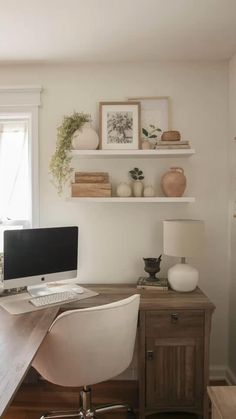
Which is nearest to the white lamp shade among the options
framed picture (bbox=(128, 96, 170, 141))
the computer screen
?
the computer screen

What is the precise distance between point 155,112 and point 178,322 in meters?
1.53

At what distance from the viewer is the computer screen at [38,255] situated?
1994 millimetres

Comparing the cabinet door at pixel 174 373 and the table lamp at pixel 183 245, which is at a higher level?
the table lamp at pixel 183 245

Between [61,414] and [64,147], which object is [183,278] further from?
[64,147]

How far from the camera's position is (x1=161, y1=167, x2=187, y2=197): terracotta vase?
2.30 metres

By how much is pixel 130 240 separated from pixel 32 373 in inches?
49.5

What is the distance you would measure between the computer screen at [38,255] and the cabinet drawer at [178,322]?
63 cm

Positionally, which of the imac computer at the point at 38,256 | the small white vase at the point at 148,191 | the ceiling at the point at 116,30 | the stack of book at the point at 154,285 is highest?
the ceiling at the point at 116,30

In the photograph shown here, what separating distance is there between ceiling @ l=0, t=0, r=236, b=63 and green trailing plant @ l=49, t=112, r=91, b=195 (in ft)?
1.50

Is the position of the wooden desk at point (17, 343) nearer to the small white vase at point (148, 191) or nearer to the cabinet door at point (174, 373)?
the cabinet door at point (174, 373)

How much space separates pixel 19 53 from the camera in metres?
2.31

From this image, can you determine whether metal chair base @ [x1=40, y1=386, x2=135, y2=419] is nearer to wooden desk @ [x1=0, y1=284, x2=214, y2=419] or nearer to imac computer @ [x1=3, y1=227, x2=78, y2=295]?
wooden desk @ [x1=0, y1=284, x2=214, y2=419]

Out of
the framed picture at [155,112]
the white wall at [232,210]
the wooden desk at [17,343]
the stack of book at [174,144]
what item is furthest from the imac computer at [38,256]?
the white wall at [232,210]

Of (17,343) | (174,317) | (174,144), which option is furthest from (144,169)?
(17,343)
